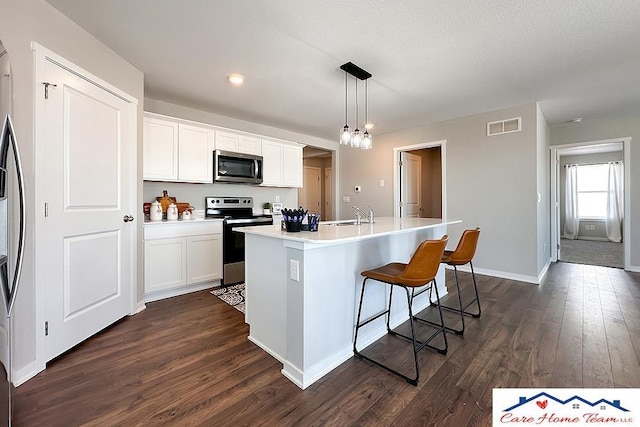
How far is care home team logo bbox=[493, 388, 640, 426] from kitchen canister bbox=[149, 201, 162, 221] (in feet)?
11.6

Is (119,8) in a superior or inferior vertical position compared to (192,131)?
superior

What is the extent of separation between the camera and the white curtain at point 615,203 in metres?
6.90

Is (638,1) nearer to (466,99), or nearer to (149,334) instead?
(466,99)

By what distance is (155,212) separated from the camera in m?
3.36

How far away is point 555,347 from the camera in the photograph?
211 cm

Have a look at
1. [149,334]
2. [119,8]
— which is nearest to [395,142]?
[119,8]

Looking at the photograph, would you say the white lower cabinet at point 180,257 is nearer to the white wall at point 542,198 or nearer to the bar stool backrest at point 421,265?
the bar stool backrest at point 421,265

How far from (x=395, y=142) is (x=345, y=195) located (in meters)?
1.53

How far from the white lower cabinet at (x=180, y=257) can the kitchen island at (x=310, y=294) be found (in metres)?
1.45

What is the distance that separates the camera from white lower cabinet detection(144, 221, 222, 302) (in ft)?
10.1

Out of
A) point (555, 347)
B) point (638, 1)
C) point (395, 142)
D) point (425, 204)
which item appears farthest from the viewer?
point (425, 204)


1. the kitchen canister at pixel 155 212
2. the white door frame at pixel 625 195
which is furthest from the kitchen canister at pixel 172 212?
the white door frame at pixel 625 195

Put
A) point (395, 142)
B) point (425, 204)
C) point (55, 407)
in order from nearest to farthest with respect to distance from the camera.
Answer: point (55, 407) → point (395, 142) → point (425, 204)

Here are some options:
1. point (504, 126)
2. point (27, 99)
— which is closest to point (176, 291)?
point (27, 99)
